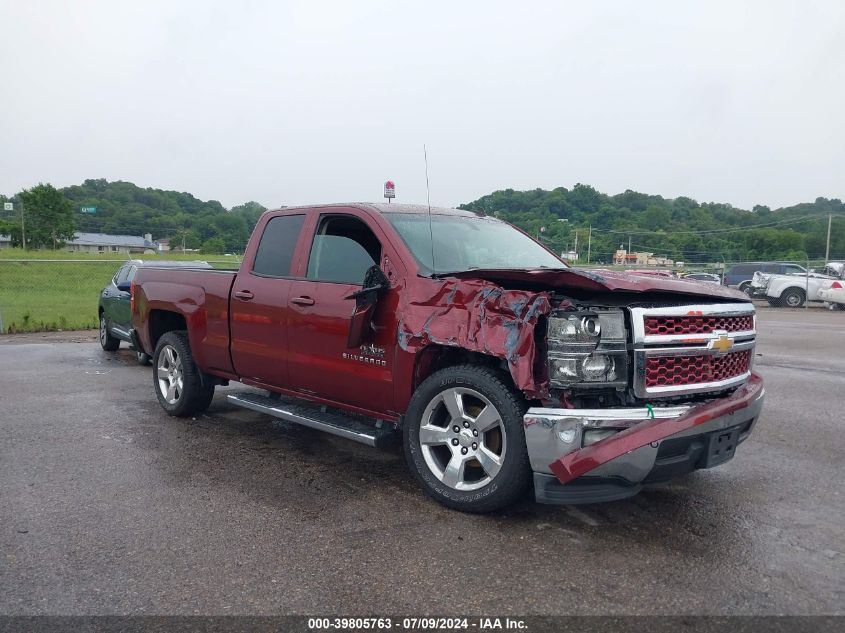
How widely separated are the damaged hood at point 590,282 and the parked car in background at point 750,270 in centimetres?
2446

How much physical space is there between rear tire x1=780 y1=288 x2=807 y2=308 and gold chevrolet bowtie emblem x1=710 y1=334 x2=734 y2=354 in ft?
74.1

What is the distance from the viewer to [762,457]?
17.6ft

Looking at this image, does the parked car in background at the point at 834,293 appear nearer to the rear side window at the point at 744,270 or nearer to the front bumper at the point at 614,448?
the rear side window at the point at 744,270

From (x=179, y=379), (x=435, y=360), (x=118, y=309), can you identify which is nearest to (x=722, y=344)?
(x=435, y=360)

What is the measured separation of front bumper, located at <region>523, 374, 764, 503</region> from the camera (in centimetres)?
348

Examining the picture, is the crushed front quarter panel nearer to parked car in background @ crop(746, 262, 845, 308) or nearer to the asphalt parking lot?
the asphalt parking lot

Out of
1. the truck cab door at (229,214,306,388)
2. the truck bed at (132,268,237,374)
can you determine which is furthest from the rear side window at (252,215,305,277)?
the truck bed at (132,268,237,374)

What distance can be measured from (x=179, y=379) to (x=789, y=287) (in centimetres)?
2276

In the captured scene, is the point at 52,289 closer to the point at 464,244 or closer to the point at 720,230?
the point at 464,244

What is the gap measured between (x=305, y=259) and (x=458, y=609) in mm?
2993

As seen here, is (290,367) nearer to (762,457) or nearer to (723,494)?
(723,494)

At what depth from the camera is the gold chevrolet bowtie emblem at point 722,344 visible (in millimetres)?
3896

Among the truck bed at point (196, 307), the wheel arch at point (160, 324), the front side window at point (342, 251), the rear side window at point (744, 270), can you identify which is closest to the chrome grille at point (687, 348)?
the front side window at point (342, 251)

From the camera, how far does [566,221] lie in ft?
36.1
